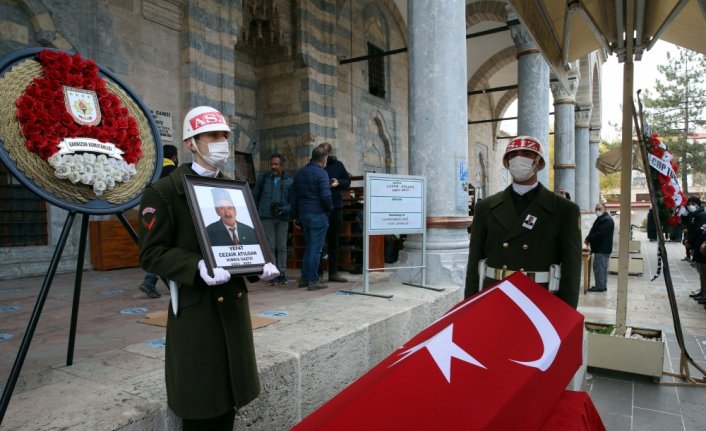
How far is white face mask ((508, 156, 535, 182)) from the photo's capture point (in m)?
2.84

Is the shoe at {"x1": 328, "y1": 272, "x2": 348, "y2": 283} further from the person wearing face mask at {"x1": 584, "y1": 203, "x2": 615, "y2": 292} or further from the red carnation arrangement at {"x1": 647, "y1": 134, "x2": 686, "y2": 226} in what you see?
the person wearing face mask at {"x1": 584, "y1": 203, "x2": 615, "y2": 292}

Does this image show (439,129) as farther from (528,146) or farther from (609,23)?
(528,146)

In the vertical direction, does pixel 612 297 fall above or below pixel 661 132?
below

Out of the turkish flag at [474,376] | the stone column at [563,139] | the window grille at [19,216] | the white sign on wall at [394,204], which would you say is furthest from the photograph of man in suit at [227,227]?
the stone column at [563,139]

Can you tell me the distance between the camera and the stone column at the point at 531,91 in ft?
35.8

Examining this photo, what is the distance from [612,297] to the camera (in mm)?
8797

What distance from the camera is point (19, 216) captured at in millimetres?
6949

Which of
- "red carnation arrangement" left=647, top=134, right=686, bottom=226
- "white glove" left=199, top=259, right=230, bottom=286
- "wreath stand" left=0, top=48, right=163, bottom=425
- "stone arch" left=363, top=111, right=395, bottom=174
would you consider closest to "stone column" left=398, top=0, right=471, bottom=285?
"red carnation arrangement" left=647, top=134, right=686, bottom=226

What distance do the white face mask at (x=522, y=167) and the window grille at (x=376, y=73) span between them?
39.9ft


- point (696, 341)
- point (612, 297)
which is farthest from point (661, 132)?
point (696, 341)

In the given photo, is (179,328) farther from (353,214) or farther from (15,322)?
(353,214)

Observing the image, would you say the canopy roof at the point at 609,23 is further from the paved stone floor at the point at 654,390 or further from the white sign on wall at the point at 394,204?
the paved stone floor at the point at 654,390

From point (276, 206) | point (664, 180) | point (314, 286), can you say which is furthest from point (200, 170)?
point (664, 180)

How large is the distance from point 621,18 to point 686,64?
37.0 m
